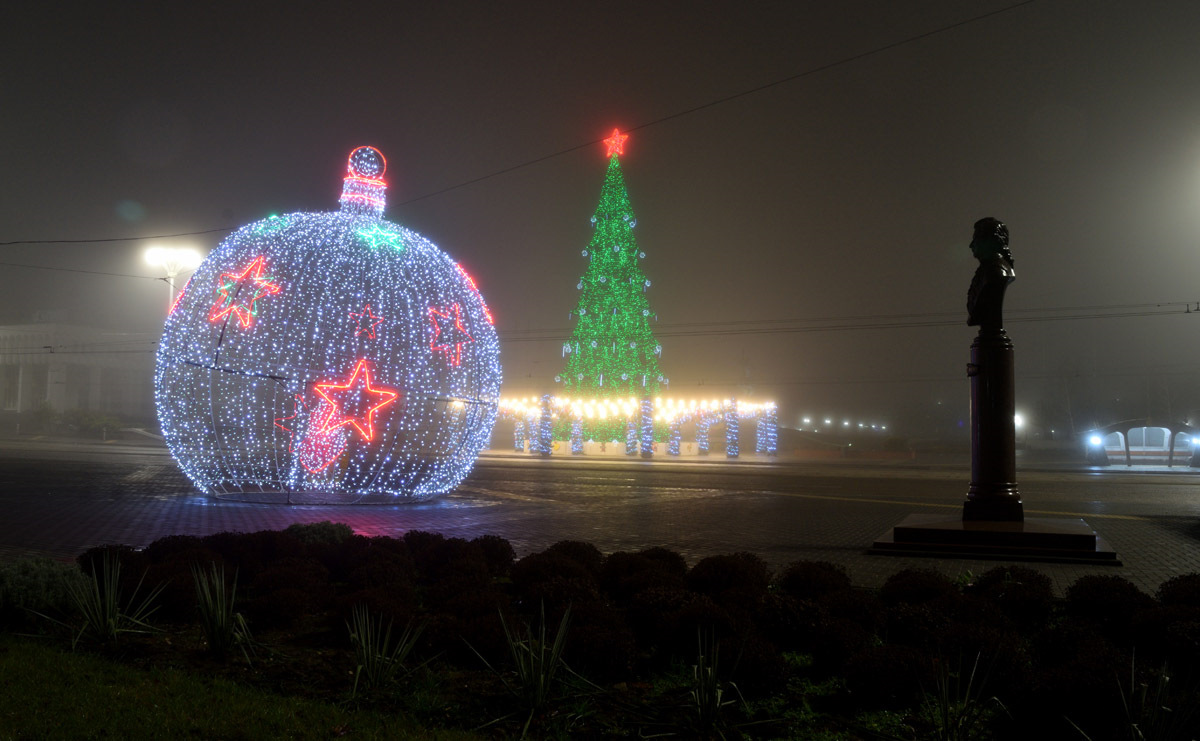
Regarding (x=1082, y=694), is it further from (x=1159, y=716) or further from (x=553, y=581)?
(x=553, y=581)

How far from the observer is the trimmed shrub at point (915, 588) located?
665 centimetres

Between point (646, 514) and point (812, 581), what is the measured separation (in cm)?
807

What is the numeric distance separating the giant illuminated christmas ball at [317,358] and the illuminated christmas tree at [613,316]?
76.0 ft

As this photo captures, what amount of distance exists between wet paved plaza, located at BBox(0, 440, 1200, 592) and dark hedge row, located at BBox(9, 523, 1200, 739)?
6.80 ft

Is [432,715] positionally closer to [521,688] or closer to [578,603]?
[521,688]

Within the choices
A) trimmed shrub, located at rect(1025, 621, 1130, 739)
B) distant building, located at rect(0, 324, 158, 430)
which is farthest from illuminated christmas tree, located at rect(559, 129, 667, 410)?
distant building, located at rect(0, 324, 158, 430)

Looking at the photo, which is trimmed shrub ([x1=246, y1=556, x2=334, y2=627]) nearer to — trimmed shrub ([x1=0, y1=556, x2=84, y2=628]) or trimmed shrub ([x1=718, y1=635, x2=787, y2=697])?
trimmed shrub ([x1=0, y1=556, x2=84, y2=628])

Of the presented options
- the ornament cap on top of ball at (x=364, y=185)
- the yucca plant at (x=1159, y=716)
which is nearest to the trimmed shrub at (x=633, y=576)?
the yucca plant at (x=1159, y=716)

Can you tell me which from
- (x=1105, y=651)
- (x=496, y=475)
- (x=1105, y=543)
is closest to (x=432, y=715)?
(x=1105, y=651)

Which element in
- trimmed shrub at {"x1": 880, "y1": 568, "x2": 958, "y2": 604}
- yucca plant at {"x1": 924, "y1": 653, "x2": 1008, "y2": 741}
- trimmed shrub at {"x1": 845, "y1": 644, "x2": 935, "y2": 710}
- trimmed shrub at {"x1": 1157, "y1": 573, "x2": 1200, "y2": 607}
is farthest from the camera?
trimmed shrub at {"x1": 880, "y1": 568, "x2": 958, "y2": 604}

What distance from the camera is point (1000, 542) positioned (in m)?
10.6

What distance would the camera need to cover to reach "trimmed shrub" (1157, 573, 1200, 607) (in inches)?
243

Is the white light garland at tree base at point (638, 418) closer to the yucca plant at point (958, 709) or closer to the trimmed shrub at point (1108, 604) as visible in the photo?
the trimmed shrub at point (1108, 604)

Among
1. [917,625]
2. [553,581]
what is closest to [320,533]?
[553,581]
